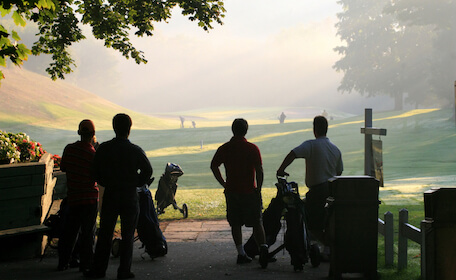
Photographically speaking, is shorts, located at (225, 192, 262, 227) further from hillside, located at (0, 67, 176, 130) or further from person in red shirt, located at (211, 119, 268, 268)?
hillside, located at (0, 67, 176, 130)

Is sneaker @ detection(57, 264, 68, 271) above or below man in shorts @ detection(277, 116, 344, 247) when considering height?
below

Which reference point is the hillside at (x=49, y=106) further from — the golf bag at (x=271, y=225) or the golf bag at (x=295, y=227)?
the golf bag at (x=295, y=227)

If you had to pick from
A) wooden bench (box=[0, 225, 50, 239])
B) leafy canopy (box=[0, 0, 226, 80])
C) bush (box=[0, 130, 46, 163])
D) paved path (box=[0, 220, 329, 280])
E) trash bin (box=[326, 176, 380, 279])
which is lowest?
paved path (box=[0, 220, 329, 280])

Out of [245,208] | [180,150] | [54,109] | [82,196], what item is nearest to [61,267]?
[82,196]

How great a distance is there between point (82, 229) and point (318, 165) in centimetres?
295

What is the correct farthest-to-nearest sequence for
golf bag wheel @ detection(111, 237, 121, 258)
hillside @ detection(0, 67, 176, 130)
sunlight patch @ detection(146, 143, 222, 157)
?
hillside @ detection(0, 67, 176, 130) → sunlight patch @ detection(146, 143, 222, 157) → golf bag wheel @ detection(111, 237, 121, 258)

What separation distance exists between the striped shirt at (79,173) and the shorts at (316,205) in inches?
104

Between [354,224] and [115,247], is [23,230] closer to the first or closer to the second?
[115,247]

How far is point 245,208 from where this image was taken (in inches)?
284

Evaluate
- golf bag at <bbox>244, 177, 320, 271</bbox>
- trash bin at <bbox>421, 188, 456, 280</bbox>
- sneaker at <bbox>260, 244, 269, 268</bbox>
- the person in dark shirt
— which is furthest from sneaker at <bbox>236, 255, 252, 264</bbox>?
trash bin at <bbox>421, 188, 456, 280</bbox>

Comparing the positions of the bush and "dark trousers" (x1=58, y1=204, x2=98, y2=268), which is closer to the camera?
"dark trousers" (x1=58, y1=204, x2=98, y2=268)

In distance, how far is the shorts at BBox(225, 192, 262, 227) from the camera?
7.21m

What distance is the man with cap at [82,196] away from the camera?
681 centimetres

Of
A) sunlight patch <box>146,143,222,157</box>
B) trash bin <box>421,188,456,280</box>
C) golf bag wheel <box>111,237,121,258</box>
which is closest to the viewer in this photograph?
trash bin <box>421,188,456,280</box>
